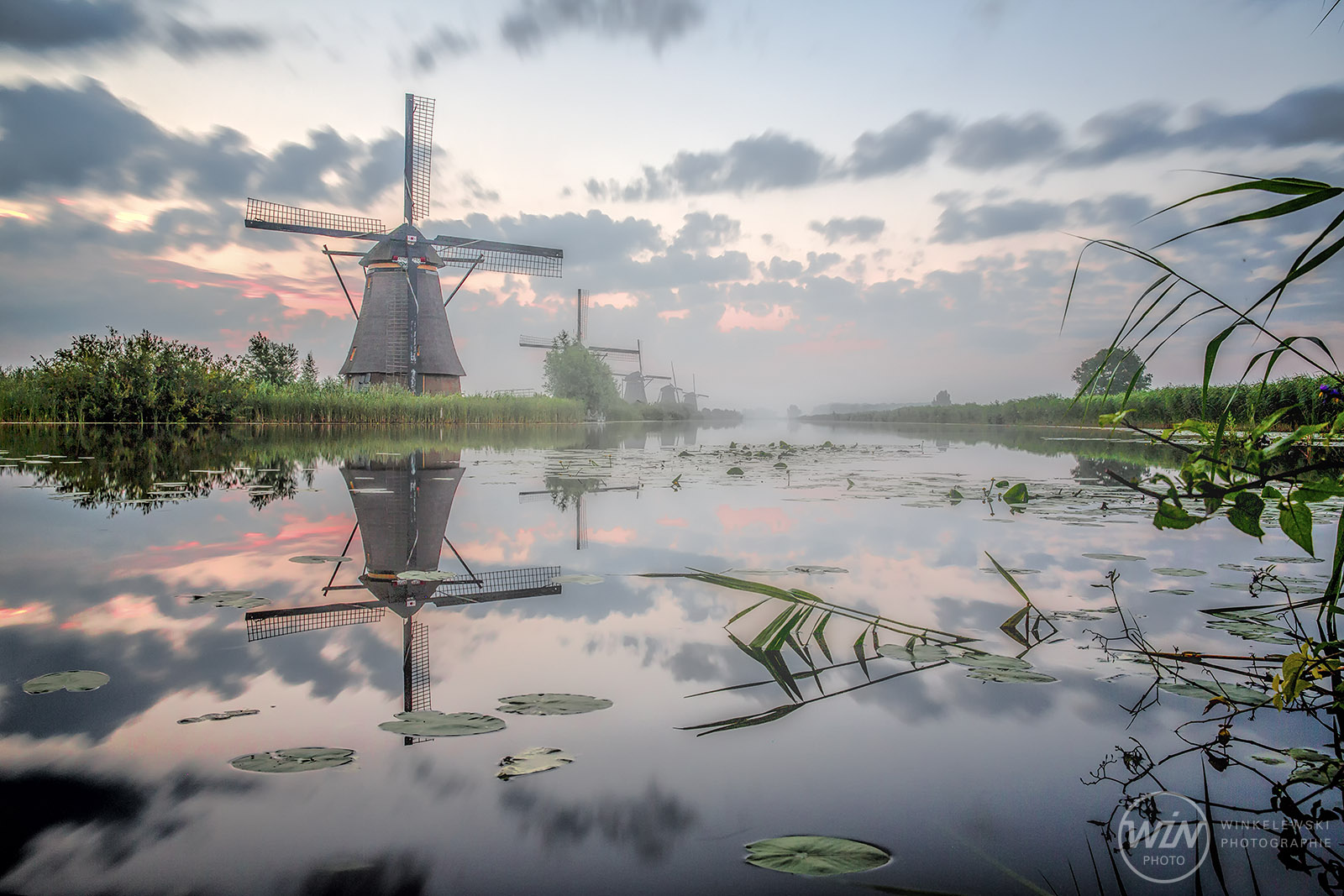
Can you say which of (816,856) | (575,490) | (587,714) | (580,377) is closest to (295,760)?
(587,714)

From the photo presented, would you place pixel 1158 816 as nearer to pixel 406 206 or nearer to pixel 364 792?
pixel 364 792

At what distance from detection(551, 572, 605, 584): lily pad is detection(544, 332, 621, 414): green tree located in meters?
34.9

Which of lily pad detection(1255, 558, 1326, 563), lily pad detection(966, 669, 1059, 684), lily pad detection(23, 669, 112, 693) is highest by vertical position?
lily pad detection(1255, 558, 1326, 563)

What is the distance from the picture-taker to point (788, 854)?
0.98 m

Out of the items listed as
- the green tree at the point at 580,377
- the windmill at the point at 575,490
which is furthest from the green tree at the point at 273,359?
the windmill at the point at 575,490

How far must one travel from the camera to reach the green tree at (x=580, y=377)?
124 ft

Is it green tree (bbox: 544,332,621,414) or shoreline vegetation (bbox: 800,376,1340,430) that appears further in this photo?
green tree (bbox: 544,332,621,414)

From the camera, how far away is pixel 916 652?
6.12 feet

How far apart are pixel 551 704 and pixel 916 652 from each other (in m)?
1.01

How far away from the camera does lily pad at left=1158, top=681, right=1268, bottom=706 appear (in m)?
1.51

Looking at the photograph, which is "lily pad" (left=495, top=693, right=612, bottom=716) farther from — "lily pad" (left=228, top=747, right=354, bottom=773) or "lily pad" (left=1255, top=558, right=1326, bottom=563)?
"lily pad" (left=1255, top=558, right=1326, bottom=563)

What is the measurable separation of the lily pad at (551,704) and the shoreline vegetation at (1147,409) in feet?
4.53

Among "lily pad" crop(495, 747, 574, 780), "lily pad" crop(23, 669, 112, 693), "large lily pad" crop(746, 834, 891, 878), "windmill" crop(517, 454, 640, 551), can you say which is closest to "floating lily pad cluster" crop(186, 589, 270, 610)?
"lily pad" crop(23, 669, 112, 693)

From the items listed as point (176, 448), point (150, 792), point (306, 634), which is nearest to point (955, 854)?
point (150, 792)
